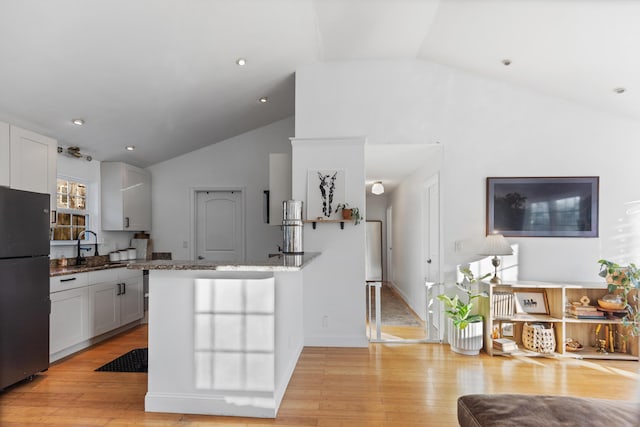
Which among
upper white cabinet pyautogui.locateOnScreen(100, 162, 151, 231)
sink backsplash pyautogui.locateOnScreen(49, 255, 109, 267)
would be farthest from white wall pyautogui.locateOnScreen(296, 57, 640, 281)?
sink backsplash pyautogui.locateOnScreen(49, 255, 109, 267)

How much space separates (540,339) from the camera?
12.5 ft

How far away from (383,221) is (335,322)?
550cm

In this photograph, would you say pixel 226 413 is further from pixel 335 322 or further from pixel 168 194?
pixel 168 194

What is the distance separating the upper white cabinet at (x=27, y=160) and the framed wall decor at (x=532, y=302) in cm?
496

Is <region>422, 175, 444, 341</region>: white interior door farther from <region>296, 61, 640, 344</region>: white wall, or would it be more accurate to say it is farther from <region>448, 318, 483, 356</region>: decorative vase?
<region>448, 318, 483, 356</region>: decorative vase

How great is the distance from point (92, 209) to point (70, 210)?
1.24 feet

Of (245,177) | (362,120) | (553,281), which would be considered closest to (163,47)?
(362,120)

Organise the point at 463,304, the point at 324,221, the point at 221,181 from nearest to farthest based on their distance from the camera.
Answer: the point at 463,304
the point at 324,221
the point at 221,181

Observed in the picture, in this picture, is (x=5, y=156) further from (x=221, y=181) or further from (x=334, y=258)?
(x=334, y=258)

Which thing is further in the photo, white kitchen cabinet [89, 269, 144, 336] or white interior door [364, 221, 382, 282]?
white interior door [364, 221, 382, 282]

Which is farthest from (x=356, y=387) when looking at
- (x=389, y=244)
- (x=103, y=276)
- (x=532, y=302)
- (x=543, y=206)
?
(x=389, y=244)

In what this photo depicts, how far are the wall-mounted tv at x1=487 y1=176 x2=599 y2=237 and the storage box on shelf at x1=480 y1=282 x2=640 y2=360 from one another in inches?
22.9

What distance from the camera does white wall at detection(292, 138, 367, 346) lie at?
4.17m

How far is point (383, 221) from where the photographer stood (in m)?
9.40
